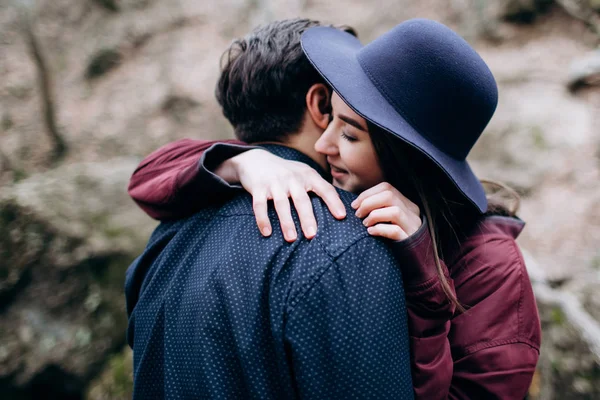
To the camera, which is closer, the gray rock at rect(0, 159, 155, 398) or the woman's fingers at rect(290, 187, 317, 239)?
the woman's fingers at rect(290, 187, 317, 239)

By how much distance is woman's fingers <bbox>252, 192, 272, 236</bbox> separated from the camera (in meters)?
1.16

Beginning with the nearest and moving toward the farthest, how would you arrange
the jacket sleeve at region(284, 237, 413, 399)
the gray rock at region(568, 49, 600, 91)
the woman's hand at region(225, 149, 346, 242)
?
the jacket sleeve at region(284, 237, 413, 399) < the woman's hand at region(225, 149, 346, 242) < the gray rock at region(568, 49, 600, 91)

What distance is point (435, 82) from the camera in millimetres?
1371

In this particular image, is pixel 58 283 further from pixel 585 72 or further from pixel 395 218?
pixel 585 72

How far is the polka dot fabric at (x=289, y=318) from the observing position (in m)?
1.06

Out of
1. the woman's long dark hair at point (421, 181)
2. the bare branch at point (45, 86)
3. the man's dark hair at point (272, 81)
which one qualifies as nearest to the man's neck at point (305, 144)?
the man's dark hair at point (272, 81)

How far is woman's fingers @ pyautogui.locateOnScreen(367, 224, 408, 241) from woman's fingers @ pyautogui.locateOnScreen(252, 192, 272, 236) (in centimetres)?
28

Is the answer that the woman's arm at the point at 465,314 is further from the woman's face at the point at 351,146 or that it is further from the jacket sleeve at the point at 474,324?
the woman's face at the point at 351,146

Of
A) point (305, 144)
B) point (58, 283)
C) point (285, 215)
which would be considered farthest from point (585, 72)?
point (58, 283)

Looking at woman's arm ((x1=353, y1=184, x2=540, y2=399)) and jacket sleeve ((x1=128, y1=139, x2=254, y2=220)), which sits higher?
jacket sleeve ((x1=128, y1=139, x2=254, y2=220))

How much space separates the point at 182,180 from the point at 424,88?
0.87 meters

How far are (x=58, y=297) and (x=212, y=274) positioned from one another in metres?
3.10

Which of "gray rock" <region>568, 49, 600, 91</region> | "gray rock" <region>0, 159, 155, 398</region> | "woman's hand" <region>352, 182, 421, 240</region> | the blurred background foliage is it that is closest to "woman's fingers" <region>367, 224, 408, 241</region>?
"woman's hand" <region>352, 182, 421, 240</region>

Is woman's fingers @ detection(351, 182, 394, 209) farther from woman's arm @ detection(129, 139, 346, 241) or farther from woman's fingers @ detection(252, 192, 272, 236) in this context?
woman's fingers @ detection(252, 192, 272, 236)
